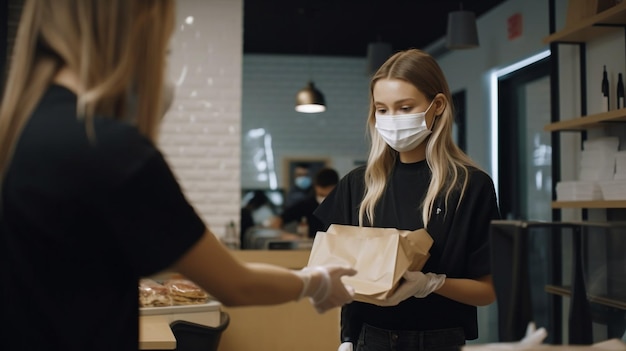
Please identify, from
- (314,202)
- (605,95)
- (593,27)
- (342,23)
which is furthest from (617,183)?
(342,23)

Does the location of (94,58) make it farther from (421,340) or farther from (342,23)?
(342,23)

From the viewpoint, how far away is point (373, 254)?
69.9 inches

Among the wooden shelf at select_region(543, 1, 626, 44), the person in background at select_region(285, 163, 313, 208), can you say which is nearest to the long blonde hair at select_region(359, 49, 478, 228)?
the wooden shelf at select_region(543, 1, 626, 44)

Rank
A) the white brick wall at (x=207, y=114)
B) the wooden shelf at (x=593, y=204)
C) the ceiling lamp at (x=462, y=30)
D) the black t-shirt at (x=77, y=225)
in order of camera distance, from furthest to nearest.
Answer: the ceiling lamp at (x=462, y=30), the white brick wall at (x=207, y=114), the wooden shelf at (x=593, y=204), the black t-shirt at (x=77, y=225)

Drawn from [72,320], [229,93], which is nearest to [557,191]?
[229,93]

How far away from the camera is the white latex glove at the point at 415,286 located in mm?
1724

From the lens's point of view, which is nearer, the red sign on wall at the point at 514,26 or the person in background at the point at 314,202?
the red sign on wall at the point at 514,26

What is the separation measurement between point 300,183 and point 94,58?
8339 mm

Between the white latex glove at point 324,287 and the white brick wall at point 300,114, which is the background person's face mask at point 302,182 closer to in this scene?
the white brick wall at point 300,114

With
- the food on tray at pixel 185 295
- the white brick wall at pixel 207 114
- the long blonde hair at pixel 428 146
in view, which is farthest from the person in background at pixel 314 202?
the long blonde hair at pixel 428 146

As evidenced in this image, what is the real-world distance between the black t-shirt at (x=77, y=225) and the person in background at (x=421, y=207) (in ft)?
2.53

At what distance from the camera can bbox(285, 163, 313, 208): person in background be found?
9328 millimetres

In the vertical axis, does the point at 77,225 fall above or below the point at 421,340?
above

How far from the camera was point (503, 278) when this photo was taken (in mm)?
1308
